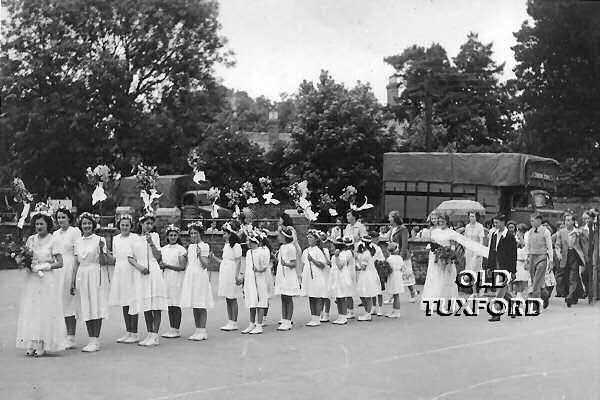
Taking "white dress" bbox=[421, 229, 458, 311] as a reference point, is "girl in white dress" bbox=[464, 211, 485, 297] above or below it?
above

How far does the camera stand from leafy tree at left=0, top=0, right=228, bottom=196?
1210 centimetres

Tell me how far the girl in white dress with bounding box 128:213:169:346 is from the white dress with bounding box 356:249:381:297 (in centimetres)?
305

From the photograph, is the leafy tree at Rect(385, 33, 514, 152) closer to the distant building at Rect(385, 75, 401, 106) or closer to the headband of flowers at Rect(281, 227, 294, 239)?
the distant building at Rect(385, 75, 401, 106)

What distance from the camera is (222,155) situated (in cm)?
1603

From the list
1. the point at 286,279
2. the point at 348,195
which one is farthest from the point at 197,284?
the point at 348,195

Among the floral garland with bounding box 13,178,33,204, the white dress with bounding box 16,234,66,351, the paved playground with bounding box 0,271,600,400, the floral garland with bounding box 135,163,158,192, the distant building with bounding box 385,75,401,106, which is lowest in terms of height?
the paved playground with bounding box 0,271,600,400

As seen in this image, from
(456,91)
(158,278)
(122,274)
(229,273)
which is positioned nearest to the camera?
(122,274)

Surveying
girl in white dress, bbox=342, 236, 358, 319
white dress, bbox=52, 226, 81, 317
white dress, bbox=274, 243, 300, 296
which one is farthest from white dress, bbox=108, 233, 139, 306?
girl in white dress, bbox=342, 236, 358, 319

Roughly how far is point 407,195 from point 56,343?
491 inches

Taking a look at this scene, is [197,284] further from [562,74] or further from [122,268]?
[562,74]

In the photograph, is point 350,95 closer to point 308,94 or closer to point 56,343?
point 308,94

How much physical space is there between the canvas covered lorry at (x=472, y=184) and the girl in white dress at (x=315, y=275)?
25.8ft

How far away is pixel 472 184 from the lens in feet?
64.7

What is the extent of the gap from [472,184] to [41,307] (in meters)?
13.5
